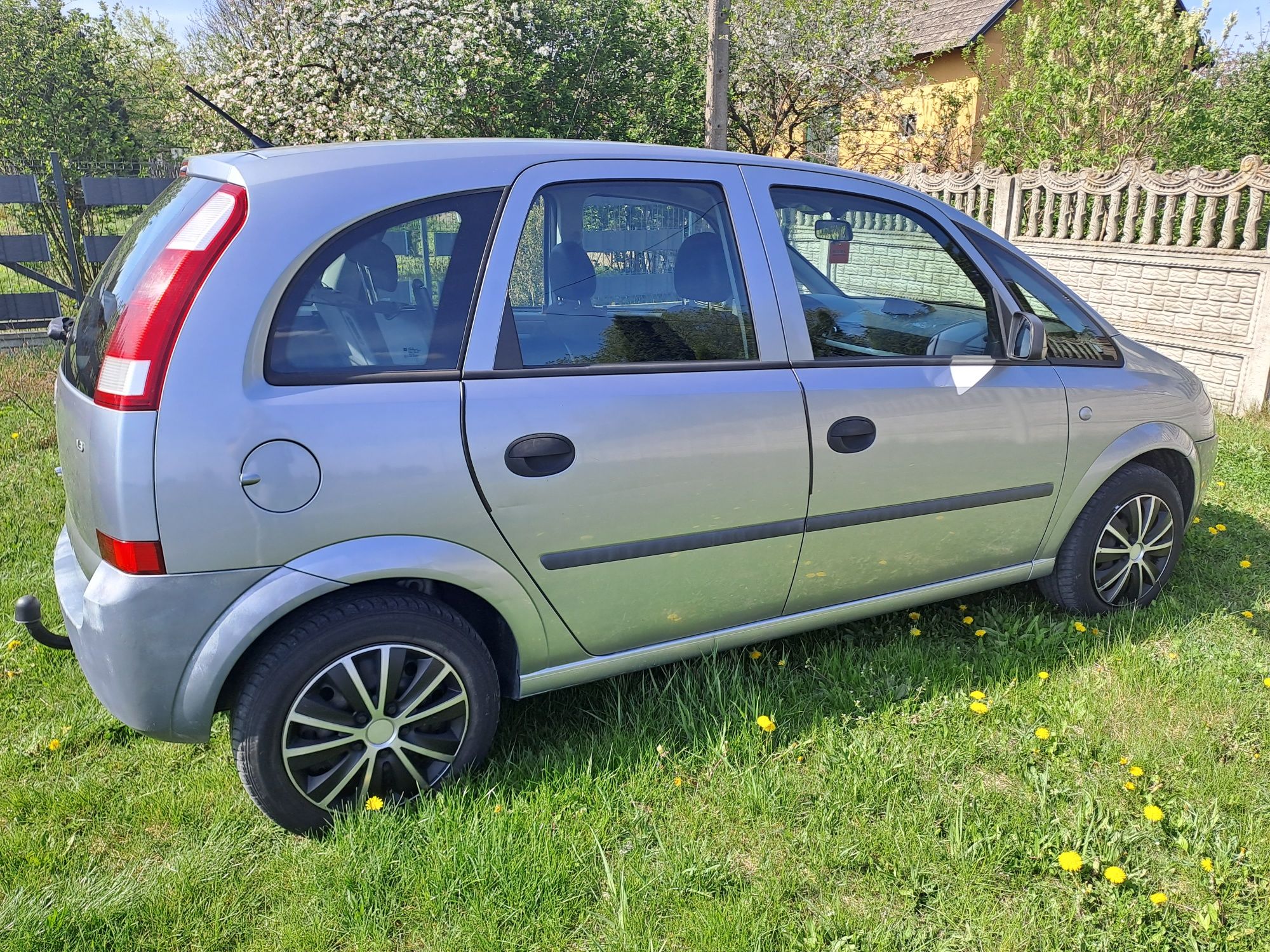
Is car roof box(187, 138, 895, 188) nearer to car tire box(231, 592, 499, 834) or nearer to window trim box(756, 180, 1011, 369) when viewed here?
window trim box(756, 180, 1011, 369)

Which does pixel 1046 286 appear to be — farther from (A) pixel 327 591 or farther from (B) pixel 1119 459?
(A) pixel 327 591

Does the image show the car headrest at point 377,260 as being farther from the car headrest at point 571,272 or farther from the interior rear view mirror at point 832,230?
the interior rear view mirror at point 832,230

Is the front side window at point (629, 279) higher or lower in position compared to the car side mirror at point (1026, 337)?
higher

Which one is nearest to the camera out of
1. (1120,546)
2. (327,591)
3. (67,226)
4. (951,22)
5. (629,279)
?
(327,591)

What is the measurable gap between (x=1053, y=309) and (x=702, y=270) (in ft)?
4.89

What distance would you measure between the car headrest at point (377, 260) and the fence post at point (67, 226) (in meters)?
6.34

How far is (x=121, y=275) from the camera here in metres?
2.35

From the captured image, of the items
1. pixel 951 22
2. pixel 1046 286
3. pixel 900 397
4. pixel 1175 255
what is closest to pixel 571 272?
pixel 900 397

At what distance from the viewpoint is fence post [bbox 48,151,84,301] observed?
25.3 ft

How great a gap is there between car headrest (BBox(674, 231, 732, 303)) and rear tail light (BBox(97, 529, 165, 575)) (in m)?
1.57

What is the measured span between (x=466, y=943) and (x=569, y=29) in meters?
13.0

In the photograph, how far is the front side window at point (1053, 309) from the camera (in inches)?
128

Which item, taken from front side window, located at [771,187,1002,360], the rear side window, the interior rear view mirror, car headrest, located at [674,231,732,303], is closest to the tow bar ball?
the rear side window

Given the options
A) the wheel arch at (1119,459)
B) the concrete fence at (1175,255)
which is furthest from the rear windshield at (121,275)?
the concrete fence at (1175,255)
